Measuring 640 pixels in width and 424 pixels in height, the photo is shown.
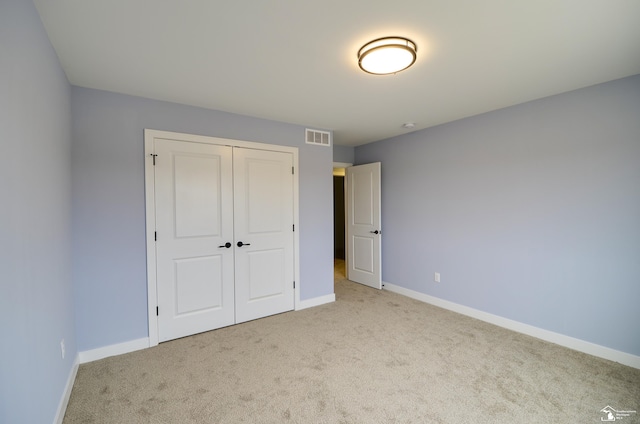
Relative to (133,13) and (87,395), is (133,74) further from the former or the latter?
(87,395)

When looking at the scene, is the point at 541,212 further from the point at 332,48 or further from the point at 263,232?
the point at 263,232

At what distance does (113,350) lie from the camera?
2568 mm

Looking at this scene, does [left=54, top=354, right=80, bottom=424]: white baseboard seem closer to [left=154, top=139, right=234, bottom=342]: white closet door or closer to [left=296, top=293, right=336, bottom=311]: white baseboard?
[left=154, top=139, right=234, bottom=342]: white closet door

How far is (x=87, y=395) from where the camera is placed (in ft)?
6.61

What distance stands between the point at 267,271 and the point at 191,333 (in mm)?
1047

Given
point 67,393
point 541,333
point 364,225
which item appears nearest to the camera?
point 67,393

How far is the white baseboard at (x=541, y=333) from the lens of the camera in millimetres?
2385

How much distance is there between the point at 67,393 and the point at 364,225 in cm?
392

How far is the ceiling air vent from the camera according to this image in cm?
377

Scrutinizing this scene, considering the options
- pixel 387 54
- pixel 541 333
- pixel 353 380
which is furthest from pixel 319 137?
pixel 541 333

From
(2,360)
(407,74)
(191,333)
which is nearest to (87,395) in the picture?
(191,333)

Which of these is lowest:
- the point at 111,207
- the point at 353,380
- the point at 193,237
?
the point at 353,380

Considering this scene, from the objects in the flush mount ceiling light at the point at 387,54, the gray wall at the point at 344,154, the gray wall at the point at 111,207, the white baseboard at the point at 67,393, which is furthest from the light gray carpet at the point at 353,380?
the gray wall at the point at 344,154

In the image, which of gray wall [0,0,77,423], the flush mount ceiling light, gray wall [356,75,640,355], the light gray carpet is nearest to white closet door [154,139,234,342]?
the light gray carpet
